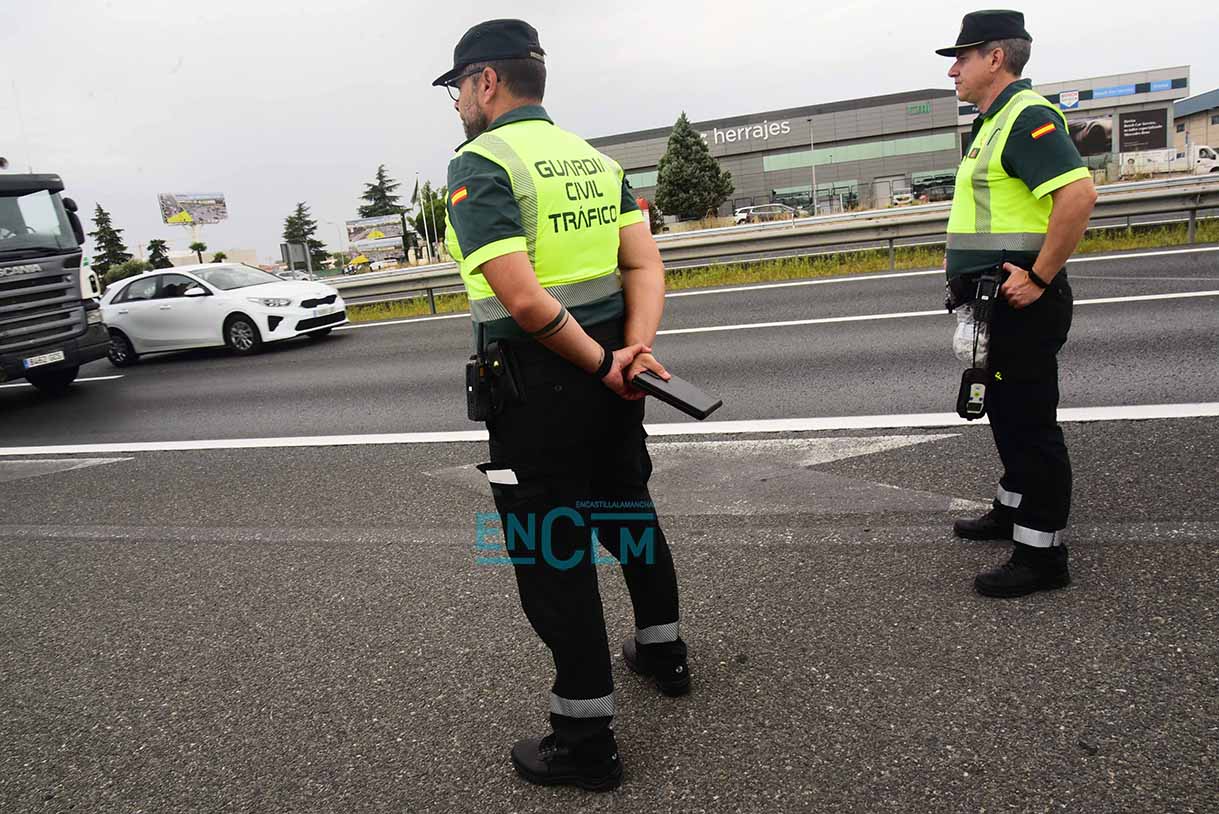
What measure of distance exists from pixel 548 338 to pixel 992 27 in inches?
90.3

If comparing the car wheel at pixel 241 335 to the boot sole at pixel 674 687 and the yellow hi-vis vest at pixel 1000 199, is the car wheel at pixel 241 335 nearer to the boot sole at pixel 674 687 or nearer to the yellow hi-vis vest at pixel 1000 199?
the boot sole at pixel 674 687

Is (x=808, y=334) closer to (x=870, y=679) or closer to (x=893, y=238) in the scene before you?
(x=893, y=238)

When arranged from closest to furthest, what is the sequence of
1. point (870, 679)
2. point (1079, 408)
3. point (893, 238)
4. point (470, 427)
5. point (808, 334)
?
point (870, 679)
point (1079, 408)
point (470, 427)
point (808, 334)
point (893, 238)

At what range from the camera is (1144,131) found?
70.4 meters

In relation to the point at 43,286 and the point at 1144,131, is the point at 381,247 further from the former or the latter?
the point at 43,286

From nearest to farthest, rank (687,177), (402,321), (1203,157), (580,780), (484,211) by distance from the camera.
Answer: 1. (484,211)
2. (580,780)
3. (402,321)
4. (1203,157)
5. (687,177)

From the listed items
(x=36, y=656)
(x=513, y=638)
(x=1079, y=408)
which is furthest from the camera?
(x=1079, y=408)

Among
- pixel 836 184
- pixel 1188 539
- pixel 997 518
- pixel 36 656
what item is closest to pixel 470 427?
pixel 36 656

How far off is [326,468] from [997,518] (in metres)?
4.45

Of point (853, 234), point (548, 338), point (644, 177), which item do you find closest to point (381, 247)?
point (644, 177)

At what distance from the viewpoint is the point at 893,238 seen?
13.9m

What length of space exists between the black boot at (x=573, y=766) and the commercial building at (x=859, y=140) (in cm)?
7632

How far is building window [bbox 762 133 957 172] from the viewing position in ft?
261

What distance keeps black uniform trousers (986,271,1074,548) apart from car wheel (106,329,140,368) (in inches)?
538
